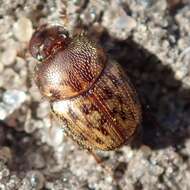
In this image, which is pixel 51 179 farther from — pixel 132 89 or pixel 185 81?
pixel 185 81

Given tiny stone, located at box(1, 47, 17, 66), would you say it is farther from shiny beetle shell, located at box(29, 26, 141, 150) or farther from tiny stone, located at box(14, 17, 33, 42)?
shiny beetle shell, located at box(29, 26, 141, 150)

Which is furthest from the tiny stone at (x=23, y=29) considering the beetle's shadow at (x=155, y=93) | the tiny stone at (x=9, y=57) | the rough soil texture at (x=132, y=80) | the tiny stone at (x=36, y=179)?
the tiny stone at (x=36, y=179)

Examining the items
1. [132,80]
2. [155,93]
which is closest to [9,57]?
[132,80]

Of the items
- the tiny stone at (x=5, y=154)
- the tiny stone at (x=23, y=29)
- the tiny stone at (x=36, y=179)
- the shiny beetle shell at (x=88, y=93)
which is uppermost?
the tiny stone at (x=23, y=29)

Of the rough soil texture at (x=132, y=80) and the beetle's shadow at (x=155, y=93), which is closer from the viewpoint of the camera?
the rough soil texture at (x=132, y=80)

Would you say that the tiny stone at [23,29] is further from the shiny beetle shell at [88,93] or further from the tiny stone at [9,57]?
the shiny beetle shell at [88,93]

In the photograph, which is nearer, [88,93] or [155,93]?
[88,93]

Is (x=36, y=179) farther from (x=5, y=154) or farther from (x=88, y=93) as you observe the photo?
(x=88, y=93)

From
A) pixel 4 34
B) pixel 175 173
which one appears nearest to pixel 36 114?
pixel 4 34
